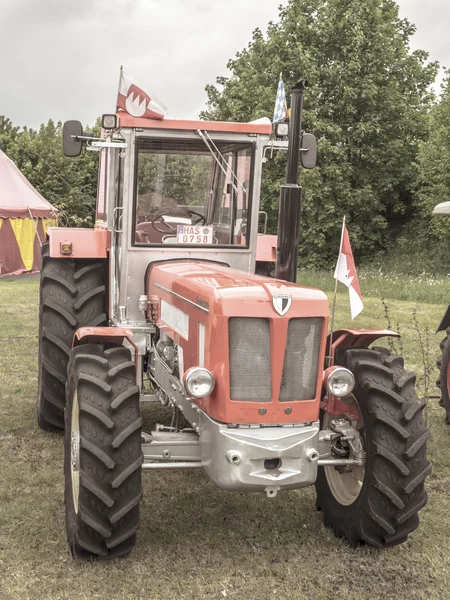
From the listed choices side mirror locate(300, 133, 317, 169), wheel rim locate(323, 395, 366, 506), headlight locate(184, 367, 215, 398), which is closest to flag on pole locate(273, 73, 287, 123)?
side mirror locate(300, 133, 317, 169)

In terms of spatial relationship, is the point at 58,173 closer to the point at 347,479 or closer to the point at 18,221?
the point at 18,221

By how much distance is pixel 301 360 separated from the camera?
3.65 metres

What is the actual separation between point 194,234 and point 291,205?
761 millimetres

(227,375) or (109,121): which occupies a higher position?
(109,121)

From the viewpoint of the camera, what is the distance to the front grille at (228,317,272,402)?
357 centimetres

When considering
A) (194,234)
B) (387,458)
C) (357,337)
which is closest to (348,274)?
(357,337)

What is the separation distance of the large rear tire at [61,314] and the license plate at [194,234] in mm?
882

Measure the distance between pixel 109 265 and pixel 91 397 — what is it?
2.02m

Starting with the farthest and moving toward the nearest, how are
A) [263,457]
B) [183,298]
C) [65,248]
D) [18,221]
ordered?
[18,221]
[65,248]
[183,298]
[263,457]

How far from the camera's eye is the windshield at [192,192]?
16.5 ft

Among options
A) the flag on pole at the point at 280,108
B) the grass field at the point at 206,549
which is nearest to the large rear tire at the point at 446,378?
the grass field at the point at 206,549

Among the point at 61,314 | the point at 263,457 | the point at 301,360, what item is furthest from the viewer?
the point at 61,314

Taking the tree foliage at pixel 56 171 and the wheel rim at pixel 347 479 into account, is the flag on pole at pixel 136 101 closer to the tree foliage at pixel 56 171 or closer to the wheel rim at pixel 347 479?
the wheel rim at pixel 347 479

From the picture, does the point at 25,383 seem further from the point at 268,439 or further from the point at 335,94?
the point at 335,94
